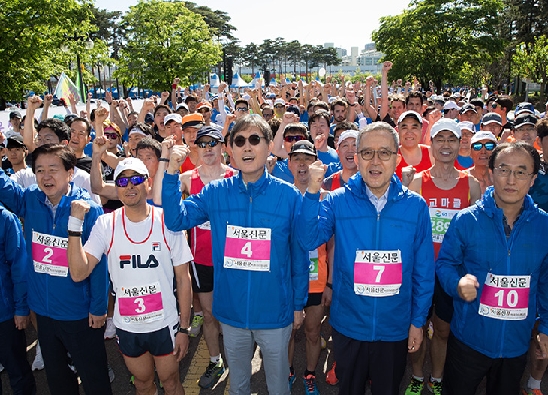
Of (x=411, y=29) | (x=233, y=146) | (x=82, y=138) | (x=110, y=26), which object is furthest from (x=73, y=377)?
(x=110, y=26)

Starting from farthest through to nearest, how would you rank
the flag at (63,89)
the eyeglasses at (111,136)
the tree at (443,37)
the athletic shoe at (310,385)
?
1. the tree at (443,37)
2. the flag at (63,89)
3. the eyeglasses at (111,136)
4. the athletic shoe at (310,385)

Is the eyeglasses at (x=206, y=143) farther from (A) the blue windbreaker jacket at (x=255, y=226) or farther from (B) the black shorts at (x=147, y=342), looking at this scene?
(B) the black shorts at (x=147, y=342)

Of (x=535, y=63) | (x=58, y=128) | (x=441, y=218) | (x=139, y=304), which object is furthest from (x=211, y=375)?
(x=535, y=63)

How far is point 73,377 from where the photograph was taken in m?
3.17

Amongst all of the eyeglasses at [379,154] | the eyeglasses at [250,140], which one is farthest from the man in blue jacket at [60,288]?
the eyeglasses at [379,154]

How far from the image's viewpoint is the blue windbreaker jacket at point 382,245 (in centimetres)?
254

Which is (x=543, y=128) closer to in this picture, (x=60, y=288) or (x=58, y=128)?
(x=60, y=288)

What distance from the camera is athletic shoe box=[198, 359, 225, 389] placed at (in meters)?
3.70

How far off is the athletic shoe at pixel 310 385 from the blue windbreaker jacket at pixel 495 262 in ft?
4.66

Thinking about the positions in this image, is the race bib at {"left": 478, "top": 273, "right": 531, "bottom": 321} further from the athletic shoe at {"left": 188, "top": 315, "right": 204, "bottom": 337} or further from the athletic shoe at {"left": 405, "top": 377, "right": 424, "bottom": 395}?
the athletic shoe at {"left": 188, "top": 315, "right": 204, "bottom": 337}

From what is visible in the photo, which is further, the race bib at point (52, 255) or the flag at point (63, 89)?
the flag at point (63, 89)

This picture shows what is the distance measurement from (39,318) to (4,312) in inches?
11.1

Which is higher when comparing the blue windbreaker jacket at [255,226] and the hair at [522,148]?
the hair at [522,148]

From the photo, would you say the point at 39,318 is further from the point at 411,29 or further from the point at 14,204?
the point at 411,29
